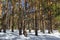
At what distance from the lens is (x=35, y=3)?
9508 millimetres

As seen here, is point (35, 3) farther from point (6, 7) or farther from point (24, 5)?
point (6, 7)

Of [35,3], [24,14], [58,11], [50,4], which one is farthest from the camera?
[35,3]

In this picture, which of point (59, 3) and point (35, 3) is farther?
point (35, 3)

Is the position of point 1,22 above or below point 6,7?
below

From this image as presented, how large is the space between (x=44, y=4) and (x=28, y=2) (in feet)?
4.51

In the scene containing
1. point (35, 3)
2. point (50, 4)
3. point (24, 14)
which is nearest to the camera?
point (50, 4)

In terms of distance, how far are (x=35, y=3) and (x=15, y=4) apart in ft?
4.41

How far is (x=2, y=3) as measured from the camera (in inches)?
371

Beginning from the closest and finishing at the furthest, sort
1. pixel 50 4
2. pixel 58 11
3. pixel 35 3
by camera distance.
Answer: pixel 58 11 < pixel 50 4 < pixel 35 3

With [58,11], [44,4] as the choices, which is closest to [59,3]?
[58,11]

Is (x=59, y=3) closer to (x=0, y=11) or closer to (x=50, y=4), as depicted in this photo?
(x=50, y=4)

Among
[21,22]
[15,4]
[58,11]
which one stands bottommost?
[21,22]

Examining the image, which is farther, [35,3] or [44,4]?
[35,3]

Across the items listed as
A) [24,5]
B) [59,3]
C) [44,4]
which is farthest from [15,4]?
[59,3]
